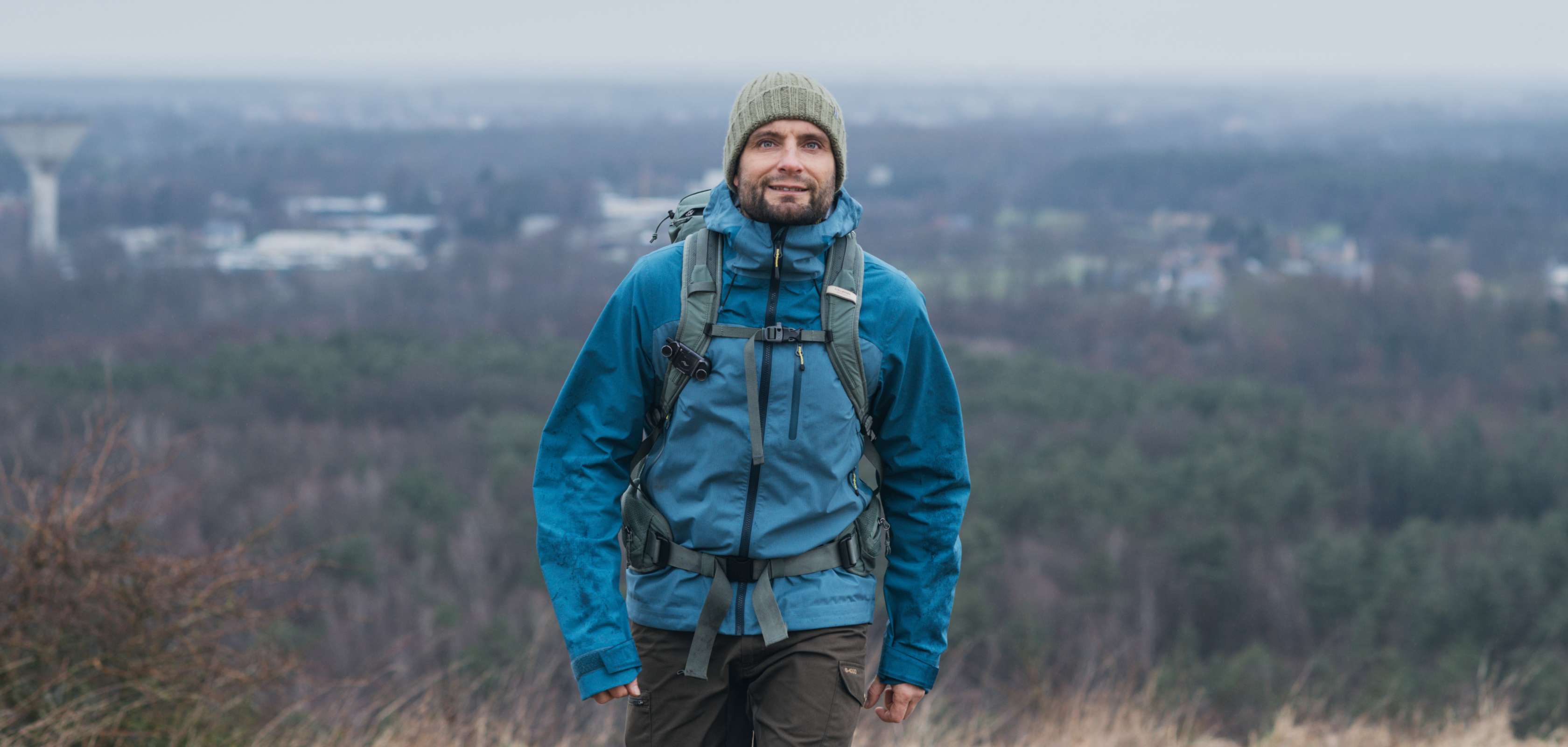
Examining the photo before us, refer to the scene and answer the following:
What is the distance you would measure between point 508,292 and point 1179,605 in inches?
Answer: 1721

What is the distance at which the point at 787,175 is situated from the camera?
2.56m

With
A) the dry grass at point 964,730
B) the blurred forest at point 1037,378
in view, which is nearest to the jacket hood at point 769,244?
the blurred forest at point 1037,378

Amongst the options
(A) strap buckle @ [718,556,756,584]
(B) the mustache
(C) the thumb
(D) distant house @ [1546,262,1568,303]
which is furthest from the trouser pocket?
(D) distant house @ [1546,262,1568,303]

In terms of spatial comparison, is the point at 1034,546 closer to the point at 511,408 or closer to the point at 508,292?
the point at 511,408

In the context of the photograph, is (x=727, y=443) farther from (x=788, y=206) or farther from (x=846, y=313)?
(x=788, y=206)

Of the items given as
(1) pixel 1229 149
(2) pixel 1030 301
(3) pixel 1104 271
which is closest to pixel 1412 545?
(2) pixel 1030 301

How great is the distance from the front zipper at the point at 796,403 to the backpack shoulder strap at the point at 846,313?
0.06 m

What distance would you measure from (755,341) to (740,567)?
0.39 meters

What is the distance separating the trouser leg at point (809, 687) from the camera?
2.56 meters

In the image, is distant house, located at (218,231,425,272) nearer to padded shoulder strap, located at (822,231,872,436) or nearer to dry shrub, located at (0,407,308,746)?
dry shrub, located at (0,407,308,746)

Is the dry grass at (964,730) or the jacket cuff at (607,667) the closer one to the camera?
the jacket cuff at (607,667)

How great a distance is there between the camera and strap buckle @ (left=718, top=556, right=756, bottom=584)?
2.56 m

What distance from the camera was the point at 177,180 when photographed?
87000 mm

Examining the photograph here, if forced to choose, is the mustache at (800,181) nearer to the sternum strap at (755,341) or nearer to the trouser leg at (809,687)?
the sternum strap at (755,341)
